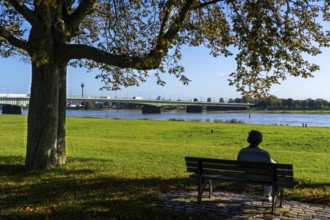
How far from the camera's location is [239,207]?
5.84 m

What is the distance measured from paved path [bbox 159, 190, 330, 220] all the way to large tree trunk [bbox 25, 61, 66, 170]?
3402 millimetres

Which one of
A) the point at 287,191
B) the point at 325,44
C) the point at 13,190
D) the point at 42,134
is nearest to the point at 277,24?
the point at 325,44

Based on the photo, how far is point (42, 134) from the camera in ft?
28.5

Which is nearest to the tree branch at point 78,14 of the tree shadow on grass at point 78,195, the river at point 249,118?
the tree shadow on grass at point 78,195

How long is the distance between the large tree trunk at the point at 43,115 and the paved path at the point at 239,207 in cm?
340

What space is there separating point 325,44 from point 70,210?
7.10 metres

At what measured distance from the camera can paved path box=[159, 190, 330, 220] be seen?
17.8 ft

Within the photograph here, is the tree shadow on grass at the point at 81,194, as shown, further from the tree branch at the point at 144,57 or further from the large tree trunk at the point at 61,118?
the tree branch at the point at 144,57

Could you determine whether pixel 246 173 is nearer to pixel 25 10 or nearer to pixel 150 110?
pixel 25 10

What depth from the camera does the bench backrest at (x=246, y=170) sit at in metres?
5.47

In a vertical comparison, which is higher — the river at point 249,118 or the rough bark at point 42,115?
the rough bark at point 42,115

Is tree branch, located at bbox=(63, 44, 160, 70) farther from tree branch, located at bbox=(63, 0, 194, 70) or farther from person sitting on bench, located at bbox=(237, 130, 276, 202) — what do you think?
person sitting on bench, located at bbox=(237, 130, 276, 202)

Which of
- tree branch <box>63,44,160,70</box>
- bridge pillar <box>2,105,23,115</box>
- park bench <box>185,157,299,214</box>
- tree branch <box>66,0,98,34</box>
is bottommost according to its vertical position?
bridge pillar <box>2,105,23,115</box>

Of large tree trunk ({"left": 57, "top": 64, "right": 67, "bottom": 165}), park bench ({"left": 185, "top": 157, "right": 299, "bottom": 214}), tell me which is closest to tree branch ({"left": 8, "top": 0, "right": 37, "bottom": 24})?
large tree trunk ({"left": 57, "top": 64, "right": 67, "bottom": 165})
